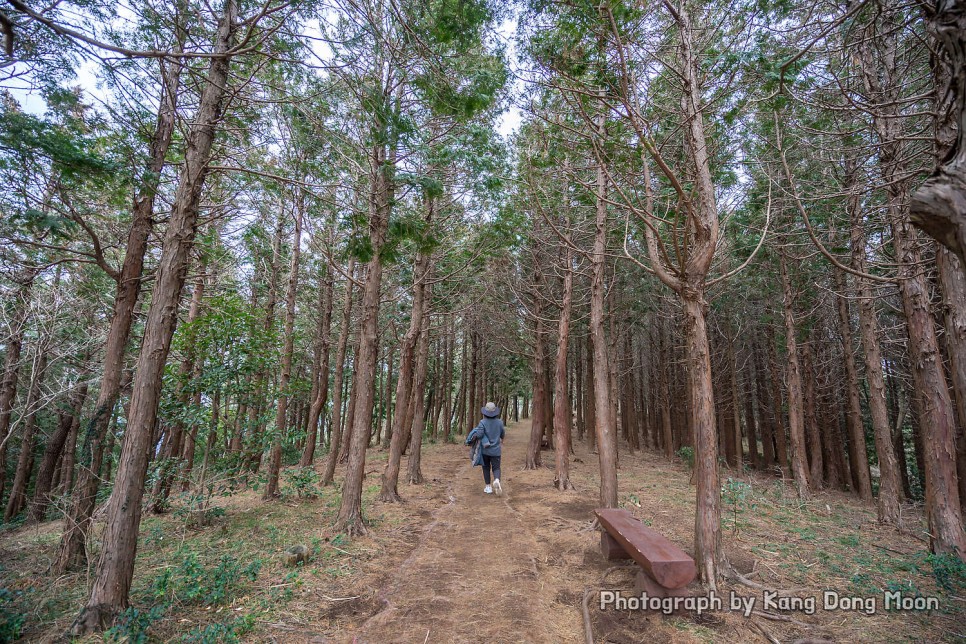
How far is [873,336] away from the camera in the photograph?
324 inches

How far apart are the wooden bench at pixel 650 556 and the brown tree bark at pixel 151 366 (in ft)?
16.0

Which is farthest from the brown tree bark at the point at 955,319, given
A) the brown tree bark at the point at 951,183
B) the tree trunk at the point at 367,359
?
the tree trunk at the point at 367,359

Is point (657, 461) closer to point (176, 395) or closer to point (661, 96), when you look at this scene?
point (661, 96)

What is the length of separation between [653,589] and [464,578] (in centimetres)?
212

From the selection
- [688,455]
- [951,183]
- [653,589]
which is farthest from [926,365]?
[688,455]

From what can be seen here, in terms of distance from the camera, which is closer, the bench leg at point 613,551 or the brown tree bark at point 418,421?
the bench leg at point 613,551

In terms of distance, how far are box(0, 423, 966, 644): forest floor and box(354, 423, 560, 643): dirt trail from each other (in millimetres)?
21

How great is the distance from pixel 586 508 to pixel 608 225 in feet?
22.3

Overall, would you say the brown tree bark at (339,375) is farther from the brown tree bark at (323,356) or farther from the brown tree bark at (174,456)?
the brown tree bark at (174,456)

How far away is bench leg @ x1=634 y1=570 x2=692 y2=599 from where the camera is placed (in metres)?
3.68

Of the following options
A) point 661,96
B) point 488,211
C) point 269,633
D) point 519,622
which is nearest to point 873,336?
point 661,96

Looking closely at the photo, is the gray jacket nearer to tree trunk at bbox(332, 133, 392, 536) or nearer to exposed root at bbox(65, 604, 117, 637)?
tree trunk at bbox(332, 133, 392, 536)

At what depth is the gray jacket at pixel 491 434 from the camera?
8.56 m

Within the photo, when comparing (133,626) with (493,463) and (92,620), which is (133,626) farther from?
(493,463)
